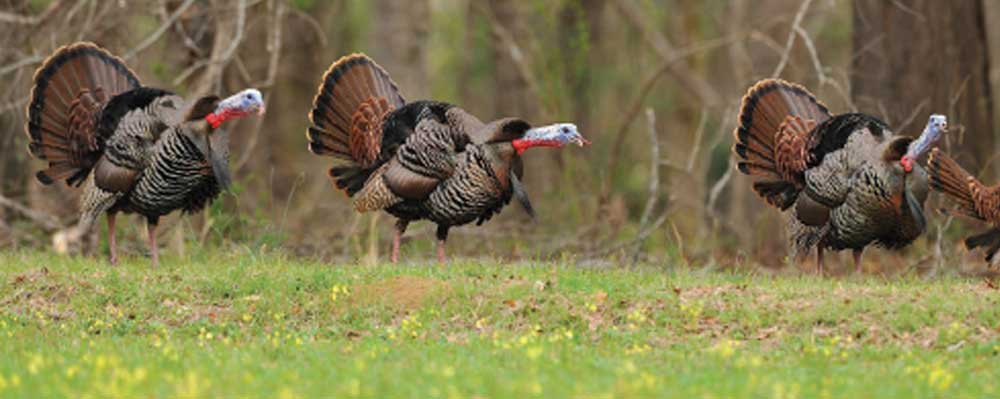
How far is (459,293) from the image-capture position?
11047mm

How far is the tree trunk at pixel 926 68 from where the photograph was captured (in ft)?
55.1

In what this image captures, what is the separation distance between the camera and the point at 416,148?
12242mm

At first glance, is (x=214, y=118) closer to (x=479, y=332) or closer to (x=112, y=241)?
(x=112, y=241)

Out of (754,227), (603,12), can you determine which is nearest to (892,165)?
(754,227)

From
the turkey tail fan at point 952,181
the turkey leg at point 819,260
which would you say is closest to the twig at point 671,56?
the turkey tail fan at point 952,181

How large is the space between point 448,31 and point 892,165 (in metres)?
20.0

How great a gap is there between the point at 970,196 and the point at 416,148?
445 centimetres

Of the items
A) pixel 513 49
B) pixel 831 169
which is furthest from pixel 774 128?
pixel 513 49

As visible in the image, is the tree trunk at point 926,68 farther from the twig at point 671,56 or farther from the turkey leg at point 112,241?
the turkey leg at point 112,241

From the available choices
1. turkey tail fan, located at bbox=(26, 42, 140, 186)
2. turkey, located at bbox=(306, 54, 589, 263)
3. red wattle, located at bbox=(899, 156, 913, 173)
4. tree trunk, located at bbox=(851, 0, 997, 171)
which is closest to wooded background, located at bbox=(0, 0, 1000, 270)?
tree trunk, located at bbox=(851, 0, 997, 171)

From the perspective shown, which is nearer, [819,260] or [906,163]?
[906,163]

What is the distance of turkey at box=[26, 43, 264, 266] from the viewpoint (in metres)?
12.3

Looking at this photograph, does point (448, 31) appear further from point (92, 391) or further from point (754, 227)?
point (92, 391)

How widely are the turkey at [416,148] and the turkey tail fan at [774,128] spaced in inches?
62.9
